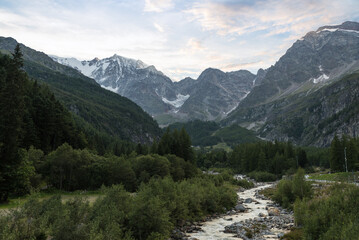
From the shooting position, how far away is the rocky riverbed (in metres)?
42.9

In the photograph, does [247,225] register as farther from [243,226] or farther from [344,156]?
[344,156]

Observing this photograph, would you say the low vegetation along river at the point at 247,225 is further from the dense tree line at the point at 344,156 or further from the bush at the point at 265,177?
the bush at the point at 265,177

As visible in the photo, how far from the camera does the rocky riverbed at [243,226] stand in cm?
4291

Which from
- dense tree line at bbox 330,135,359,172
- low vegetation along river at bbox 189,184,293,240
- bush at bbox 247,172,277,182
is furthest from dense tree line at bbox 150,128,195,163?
dense tree line at bbox 330,135,359,172

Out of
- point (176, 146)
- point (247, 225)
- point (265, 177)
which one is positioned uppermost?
point (176, 146)

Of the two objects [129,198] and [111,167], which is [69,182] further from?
[129,198]

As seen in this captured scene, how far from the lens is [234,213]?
63.3m

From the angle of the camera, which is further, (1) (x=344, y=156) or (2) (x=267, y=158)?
(2) (x=267, y=158)

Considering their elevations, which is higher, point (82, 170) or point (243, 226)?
point (82, 170)

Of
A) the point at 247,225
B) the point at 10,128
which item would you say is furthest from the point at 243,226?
the point at 10,128

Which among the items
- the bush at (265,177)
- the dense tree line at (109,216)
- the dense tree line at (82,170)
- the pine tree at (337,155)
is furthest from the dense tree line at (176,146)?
the pine tree at (337,155)

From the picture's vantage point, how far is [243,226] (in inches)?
1916

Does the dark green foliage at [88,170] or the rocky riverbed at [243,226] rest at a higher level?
the dark green foliage at [88,170]

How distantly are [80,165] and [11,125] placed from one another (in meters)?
26.5
